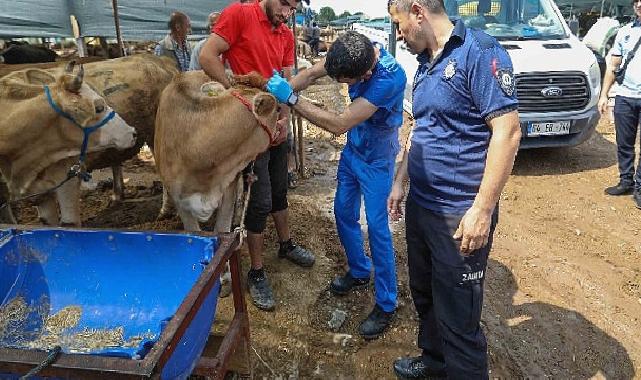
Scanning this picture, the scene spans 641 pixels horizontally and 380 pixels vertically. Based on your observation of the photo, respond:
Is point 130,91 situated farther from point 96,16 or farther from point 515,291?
point 96,16

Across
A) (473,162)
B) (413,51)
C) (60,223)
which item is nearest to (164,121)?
(60,223)

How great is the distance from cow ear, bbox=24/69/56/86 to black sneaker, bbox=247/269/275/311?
195cm

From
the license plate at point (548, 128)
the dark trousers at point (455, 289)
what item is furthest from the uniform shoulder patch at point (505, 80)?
the license plate at point (548, 128)

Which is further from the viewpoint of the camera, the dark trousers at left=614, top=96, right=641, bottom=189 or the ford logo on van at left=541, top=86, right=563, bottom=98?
the ford logo on van at left=541, top=86, right=563, bottom=98

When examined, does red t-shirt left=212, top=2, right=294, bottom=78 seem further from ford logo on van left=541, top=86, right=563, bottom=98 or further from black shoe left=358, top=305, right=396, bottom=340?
ford logo on van left=541, top=86, right=563, bottom=98

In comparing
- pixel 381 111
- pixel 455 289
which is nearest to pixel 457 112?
pixel 455 289

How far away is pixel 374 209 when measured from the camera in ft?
11.2

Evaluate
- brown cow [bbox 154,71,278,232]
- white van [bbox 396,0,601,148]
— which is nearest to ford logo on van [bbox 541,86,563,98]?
white van [bbox 396,0,601,148]

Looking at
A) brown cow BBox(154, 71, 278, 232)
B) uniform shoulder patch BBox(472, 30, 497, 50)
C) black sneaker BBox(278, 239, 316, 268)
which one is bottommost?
black sneaker BBox(278, 239, 316, 268)

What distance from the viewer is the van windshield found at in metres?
7.36

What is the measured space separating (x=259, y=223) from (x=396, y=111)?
49.9 inches

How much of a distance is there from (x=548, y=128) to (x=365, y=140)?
410 centimetres

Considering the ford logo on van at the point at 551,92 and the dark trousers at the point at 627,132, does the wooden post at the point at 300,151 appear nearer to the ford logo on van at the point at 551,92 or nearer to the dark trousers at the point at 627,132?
the ford logo on van at the point at 551,92

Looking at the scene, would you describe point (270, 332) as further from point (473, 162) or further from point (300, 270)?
point (473, 162)
